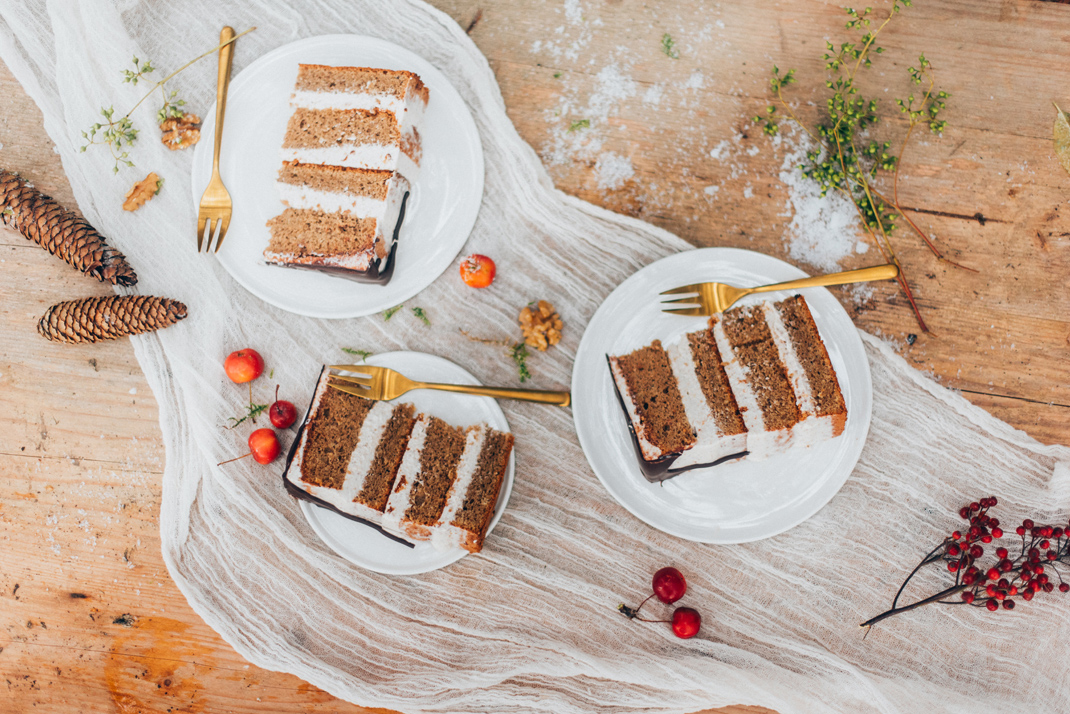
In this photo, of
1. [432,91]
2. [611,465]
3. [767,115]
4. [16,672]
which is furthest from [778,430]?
[16,672]

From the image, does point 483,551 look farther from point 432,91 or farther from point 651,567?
point 432,91

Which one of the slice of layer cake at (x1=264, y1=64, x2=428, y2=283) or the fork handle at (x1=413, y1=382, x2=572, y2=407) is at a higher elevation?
the slice of layer cake at (x1=264, y1=64, x2=428, y2=283)

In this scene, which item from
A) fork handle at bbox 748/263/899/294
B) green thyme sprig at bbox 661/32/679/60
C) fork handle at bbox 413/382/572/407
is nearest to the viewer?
fork handle at bbox 748/263/899/294

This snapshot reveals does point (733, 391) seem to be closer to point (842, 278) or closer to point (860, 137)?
point (842, 278)

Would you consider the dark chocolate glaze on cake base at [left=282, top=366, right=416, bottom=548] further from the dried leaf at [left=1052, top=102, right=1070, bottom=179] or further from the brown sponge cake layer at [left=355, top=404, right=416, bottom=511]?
the dried leaf at [left=1052, top=102, right=1070, bottom=179]

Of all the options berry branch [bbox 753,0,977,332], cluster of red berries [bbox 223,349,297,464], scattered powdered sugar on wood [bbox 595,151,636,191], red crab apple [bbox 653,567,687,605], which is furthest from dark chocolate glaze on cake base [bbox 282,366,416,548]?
berry branch [bbox 753,0,977,332]

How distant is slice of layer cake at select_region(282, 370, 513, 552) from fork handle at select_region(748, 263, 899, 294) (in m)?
1.41

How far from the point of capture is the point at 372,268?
2582mm

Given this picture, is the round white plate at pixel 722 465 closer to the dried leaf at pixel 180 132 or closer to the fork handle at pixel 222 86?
the fork handle at pixel 222 86

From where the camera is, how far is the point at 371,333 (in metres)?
2.81

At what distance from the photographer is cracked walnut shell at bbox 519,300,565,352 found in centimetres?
272

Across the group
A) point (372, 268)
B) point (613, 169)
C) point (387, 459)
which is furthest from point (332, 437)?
point (613, 169)

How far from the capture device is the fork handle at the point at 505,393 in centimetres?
258

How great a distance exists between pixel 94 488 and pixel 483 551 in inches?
79.9
